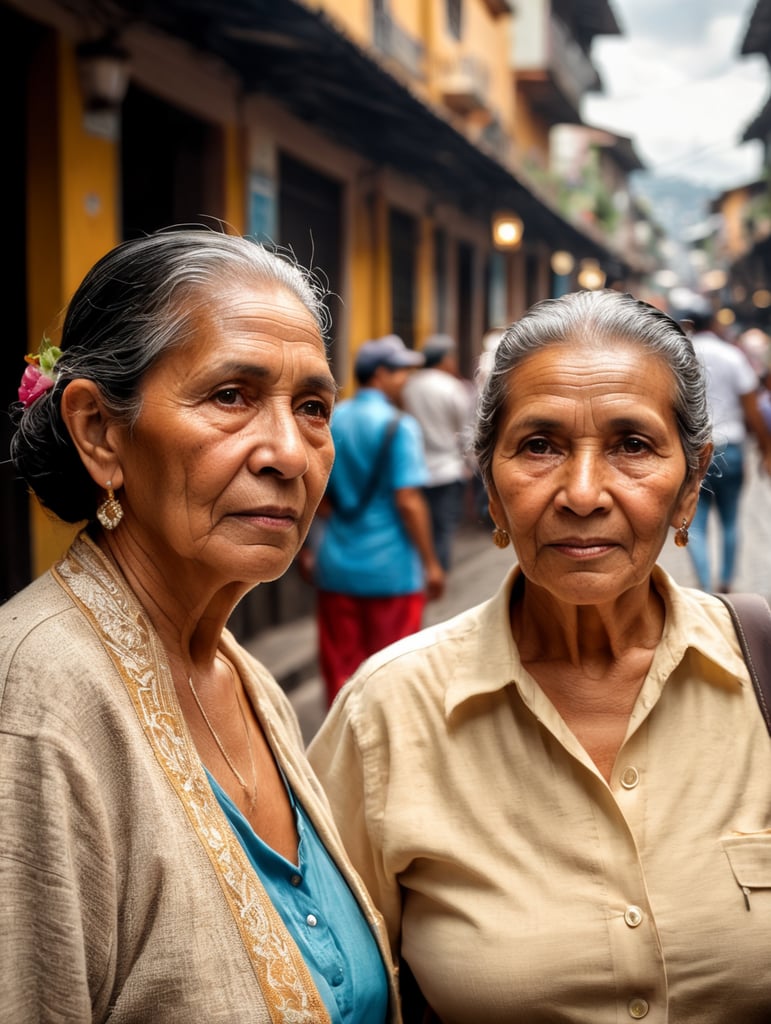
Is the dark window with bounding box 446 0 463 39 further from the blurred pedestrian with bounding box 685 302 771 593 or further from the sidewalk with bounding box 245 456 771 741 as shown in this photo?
the blurred pedestrian with bounding box 685 302 771 593

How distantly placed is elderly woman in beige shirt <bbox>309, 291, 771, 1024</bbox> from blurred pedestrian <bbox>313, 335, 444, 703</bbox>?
141 inches

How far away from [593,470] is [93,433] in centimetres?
91

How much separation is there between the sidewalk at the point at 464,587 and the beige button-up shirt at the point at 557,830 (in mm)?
1819

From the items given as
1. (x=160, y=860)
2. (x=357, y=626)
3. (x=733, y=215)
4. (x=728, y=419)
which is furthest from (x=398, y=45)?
(x=733, y=215)

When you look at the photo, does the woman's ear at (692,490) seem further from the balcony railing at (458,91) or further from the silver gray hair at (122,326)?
the balcony railing at (458,91)

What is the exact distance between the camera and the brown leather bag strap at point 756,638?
232 cm

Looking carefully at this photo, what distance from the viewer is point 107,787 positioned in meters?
1.64

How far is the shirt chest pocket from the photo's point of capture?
2158 millimetres

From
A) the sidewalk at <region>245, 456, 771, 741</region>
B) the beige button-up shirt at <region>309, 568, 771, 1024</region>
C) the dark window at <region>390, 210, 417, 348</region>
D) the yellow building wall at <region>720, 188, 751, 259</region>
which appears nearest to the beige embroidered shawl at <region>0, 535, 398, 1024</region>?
the beige button-up shirt at <region>309, 568, 771, 1024</region>

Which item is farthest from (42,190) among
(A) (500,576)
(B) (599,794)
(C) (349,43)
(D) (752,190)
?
(D) (752,190)

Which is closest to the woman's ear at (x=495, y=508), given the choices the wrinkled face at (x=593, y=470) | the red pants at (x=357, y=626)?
the wrinkled face at (x=593, y=470)

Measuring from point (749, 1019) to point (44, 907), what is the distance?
130 centimetres

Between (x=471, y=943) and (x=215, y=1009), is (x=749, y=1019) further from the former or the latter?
(x=215, y=1009)

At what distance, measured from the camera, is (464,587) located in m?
11.1
